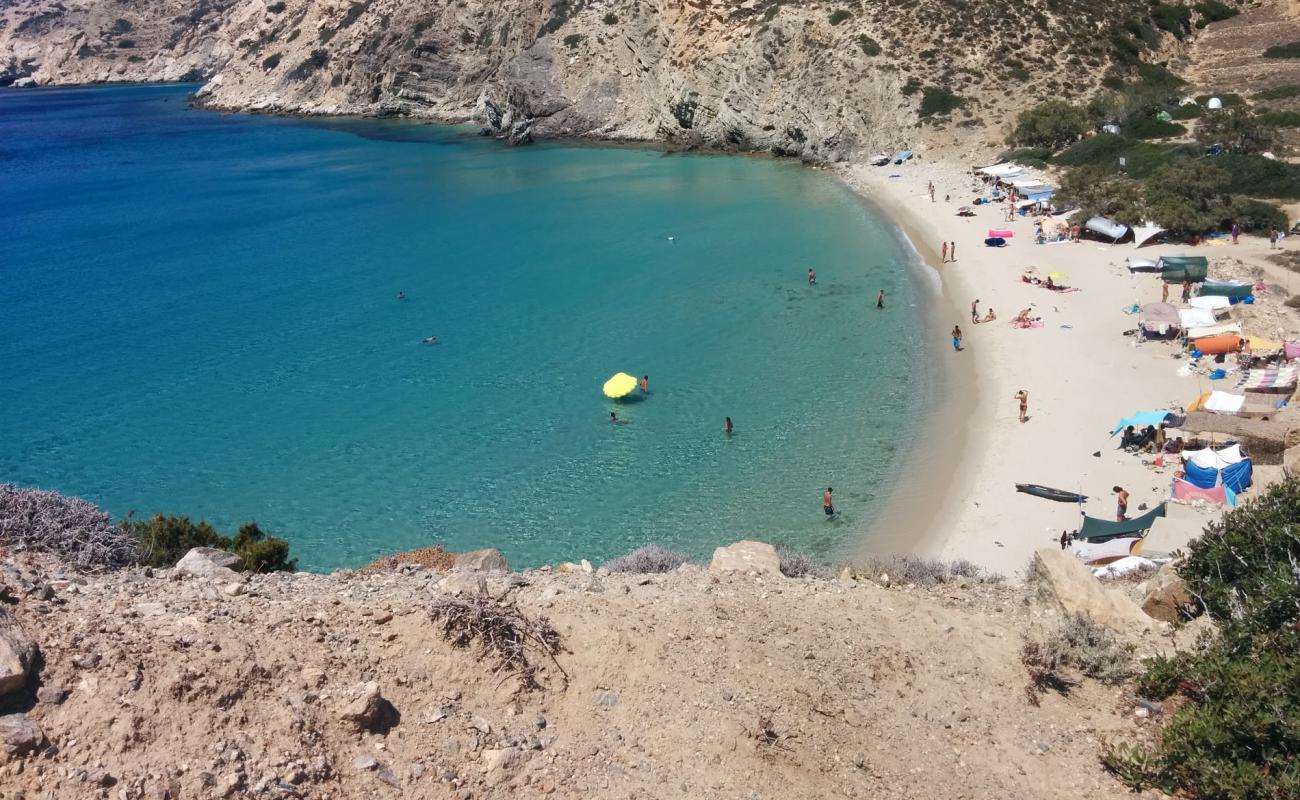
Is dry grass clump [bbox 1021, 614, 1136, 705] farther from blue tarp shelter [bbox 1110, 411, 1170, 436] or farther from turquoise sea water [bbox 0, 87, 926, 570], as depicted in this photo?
blue tarp shelter [bbox 1110, 411, 1170, 436]

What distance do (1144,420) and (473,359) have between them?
75.8 feet

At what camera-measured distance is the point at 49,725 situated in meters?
7.64

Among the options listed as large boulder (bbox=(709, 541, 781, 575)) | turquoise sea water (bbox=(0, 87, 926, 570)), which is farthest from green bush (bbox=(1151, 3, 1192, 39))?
large boulder (bbox=(709, 541, 781, 575))

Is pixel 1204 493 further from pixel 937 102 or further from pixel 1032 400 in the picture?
pixel 937 102

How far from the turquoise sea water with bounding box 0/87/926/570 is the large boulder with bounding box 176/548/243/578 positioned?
305 inches

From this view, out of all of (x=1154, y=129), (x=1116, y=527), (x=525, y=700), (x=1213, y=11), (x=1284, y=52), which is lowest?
(x=1116, y=527)

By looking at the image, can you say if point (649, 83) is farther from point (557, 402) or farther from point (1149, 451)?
point (1149, 451)

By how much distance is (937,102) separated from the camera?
202 feet

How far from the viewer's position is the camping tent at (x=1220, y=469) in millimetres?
20719

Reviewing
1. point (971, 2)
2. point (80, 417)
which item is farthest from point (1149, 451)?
point (971, 2)

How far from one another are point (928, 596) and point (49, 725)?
11081 millimetres

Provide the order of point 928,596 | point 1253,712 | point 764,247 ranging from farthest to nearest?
point 764,247, point 928,596, point 1253,712

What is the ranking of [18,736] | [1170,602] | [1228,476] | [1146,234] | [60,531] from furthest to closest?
[1146,234], [1228,476], [1170,602], [60,531], [18,736]

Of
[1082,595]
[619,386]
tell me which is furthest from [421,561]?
[619,386]
